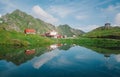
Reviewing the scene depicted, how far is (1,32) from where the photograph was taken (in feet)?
341

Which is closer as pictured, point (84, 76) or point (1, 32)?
point (84, 76)

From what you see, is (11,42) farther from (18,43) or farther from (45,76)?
(45,76)

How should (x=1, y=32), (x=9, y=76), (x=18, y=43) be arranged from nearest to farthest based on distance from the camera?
(x=9, y=76), (x=18, y=43), (x=1, y=32)

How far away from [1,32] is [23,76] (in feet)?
272

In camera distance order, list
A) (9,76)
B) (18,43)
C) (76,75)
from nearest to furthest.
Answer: (9,76)
(76,75)
(18,43)

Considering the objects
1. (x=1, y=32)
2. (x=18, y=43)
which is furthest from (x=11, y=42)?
(x=1, y=32)

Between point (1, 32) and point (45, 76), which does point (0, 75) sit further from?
point (1, 32)

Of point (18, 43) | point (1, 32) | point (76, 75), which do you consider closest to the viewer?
point (76, 75)

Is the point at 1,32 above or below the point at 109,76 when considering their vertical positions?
above

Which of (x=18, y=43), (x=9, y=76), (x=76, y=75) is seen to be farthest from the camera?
(x=18, y=43)

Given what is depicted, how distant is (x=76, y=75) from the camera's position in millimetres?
27953

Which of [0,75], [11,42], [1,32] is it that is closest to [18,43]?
[11,42]

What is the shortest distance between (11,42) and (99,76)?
70.2 m

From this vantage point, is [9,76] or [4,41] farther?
[4,41]
